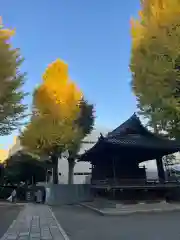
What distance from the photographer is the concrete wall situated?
72.0 feet

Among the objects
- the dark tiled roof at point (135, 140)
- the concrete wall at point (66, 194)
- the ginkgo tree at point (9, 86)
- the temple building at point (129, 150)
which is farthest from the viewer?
the concrete wall at point (66, 194)

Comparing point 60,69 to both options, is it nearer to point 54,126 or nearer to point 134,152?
point 54,126

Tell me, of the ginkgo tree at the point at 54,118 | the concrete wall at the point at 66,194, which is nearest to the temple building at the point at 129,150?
the ginkgo tree at the point at 54,118

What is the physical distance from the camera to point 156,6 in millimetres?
13953

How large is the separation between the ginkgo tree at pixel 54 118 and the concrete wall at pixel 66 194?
1845mm

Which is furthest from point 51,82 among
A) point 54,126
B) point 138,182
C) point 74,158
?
point 138,182

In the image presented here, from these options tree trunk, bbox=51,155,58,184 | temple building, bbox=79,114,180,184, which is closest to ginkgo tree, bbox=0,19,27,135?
temple building, bbox=79,114,180,184

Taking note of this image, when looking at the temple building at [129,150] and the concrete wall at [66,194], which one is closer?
the temple building at [129,150]

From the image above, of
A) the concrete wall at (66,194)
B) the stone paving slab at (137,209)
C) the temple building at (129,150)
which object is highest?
the temple building at (129,150)

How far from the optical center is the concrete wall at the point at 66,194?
22.0 meters

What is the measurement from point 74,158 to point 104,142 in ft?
29.9

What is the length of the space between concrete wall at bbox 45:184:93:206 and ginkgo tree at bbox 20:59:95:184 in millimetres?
1845

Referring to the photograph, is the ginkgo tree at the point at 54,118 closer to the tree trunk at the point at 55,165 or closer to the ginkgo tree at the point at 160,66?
the tree trunk at the point at 55,165

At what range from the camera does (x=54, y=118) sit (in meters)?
21.2
